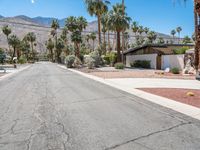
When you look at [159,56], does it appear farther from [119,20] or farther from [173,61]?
[119,20]

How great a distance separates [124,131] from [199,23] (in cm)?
1937

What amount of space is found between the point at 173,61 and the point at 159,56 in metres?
3.98

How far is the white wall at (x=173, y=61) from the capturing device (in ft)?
113

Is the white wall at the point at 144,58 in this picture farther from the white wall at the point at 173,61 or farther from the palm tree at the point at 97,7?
the palm tree at the point at 97,7

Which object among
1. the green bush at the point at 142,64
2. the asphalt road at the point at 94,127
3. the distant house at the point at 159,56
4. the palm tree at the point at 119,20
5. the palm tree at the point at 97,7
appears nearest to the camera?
the asphalt road at the point at 94,127

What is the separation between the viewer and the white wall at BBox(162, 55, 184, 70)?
113 ft

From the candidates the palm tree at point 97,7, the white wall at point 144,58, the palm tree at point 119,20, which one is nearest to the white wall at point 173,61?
the white wall at point 144,58

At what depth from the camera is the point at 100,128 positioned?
723 centimetres

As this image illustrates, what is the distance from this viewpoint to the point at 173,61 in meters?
36.2

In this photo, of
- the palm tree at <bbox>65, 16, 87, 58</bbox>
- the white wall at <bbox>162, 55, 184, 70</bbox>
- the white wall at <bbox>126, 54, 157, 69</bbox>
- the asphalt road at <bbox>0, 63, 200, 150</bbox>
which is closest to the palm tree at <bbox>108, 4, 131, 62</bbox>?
the white wall at <bbox>126, 54, 157, 69</bbox>

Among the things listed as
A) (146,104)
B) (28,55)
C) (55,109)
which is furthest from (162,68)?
(28,55)

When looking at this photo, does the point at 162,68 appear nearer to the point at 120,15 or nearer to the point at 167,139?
the point at 120,15

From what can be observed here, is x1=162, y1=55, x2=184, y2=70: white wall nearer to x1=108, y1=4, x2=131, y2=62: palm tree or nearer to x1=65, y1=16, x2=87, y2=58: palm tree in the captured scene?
x1=108, y1=4, x2=131, y2=62: palm tree

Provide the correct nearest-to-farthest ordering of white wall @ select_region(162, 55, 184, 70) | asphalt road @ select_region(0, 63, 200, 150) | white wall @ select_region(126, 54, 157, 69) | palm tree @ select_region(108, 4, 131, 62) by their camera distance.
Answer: asphalt road @ select_region(0, 63, 200, 150)
white wall @ select_region(162, 55, 184, 70)
white wall @ select_region(126, 54, 157, 69)
palm tree @ select_region(108, 4, 131, 62)
